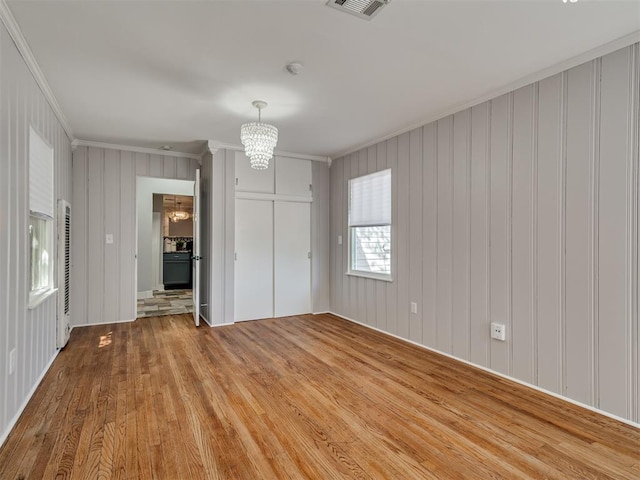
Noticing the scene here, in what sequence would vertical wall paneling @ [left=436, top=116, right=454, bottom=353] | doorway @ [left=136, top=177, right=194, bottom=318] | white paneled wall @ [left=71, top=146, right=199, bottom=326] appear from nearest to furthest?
vertical wall paneling @ [left=436, top=116, right=454, bottom=353] < white paneled wall @ [left=71, top=146, right=199, bottom=326] < doorway @ [left=136, top=177, right=194, bottom=318]

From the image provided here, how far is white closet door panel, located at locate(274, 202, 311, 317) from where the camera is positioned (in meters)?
5.30

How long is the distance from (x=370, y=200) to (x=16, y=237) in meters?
3.74

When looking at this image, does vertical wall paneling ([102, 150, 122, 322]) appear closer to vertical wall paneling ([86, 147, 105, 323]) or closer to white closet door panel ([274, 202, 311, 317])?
vertical wall paneling ([86, 147, 105, 323])

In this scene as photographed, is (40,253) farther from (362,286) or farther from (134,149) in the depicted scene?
(362,286)

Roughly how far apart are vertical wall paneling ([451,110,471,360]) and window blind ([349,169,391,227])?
108 centimetres

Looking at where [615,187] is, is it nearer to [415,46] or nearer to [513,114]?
[513,114]

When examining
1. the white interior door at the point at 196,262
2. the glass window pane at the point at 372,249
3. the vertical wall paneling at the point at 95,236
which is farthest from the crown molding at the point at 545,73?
the vertical wall paneling at the point at 95,236

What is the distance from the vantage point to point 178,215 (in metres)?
8.97

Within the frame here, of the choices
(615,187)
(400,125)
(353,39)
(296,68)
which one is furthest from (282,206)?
(615,187)

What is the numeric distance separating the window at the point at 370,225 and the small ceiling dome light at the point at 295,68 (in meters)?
2.10

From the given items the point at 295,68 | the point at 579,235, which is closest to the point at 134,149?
the point at 295,68

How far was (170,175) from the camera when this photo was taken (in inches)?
209

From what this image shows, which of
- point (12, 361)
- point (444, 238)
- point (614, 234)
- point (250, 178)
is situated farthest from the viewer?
point (250, 178)

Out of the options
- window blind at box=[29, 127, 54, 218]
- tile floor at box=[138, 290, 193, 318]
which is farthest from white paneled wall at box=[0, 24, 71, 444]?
tile floor at box=[138, 290, 193, 318]
